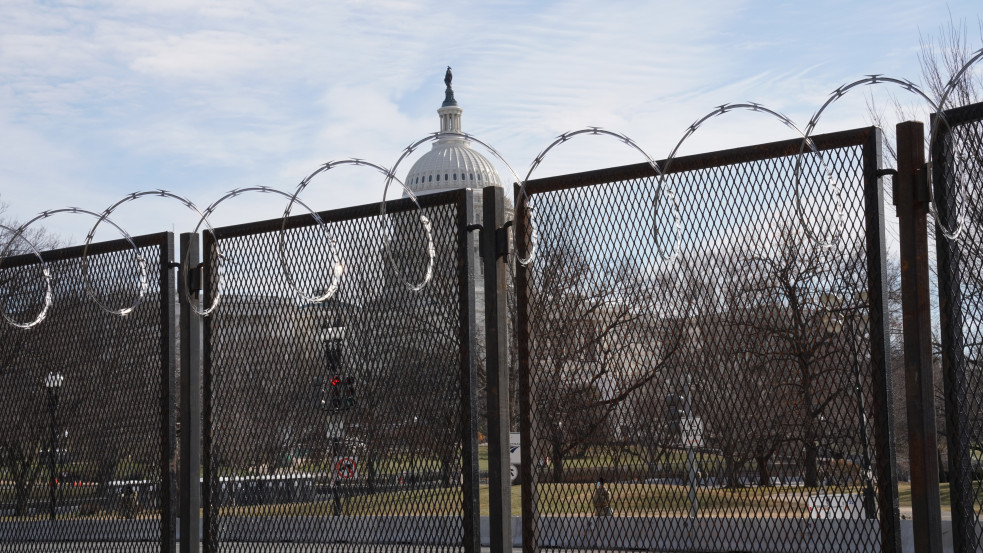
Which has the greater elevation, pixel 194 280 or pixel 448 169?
pixel 448 169

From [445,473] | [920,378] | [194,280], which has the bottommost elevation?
[445,473]

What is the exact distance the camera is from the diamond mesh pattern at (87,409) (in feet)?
31.7

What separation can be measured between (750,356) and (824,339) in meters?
0.45

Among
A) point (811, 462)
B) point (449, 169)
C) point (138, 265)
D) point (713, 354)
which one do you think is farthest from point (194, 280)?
point (449, 169)

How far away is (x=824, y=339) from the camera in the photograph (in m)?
6.25

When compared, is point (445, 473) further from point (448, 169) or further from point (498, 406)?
point (448, 169)

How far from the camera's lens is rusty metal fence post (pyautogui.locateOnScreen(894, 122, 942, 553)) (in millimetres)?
5742

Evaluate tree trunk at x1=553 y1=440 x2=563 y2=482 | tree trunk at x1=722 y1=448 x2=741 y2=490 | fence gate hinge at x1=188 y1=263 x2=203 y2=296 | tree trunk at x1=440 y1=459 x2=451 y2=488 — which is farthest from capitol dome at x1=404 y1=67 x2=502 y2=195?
tree trunk at x1=722 y1=448 x2=741 y2=490

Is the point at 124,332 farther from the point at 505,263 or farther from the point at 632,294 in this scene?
the point at 632,294

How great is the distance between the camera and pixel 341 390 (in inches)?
330

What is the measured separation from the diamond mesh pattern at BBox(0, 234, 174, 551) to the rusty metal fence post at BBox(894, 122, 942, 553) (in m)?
6.09

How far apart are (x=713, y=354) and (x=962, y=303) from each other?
4.68 ft

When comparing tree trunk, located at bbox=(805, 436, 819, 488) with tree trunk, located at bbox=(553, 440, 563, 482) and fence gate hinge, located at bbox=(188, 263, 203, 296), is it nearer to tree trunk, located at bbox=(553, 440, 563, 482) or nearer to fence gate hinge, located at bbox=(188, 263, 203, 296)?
tree trunk, located at bbox=(553, 440, 563, 482)

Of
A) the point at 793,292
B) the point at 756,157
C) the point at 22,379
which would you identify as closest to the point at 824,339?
the point at 793,292
